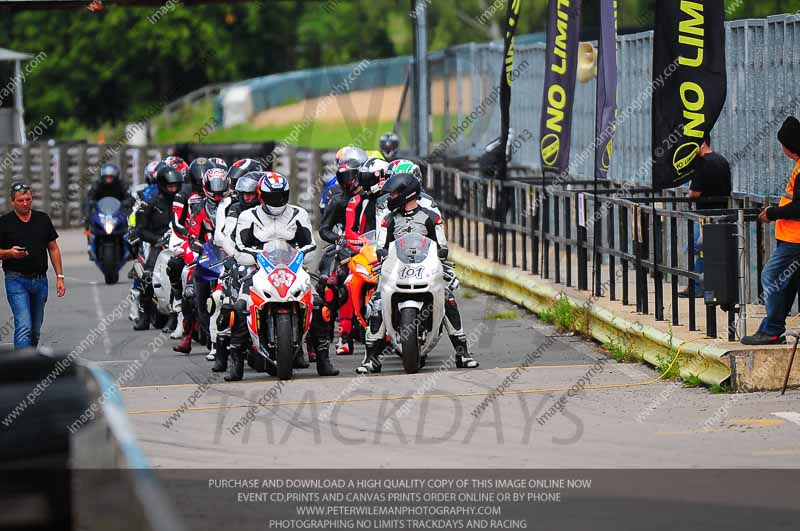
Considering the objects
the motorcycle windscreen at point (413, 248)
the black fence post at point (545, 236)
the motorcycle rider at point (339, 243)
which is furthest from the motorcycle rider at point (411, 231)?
the black fence post at point (545, 236)

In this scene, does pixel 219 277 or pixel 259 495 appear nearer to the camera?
pixel 259 495

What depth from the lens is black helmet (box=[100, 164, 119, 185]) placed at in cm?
2612

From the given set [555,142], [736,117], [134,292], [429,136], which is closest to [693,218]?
[736,117]

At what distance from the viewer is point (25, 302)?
50.7ft

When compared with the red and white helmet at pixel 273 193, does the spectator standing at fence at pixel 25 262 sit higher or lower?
lower

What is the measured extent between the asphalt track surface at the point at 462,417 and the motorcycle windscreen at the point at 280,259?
1.00 m

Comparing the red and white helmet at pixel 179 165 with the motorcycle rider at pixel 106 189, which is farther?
the motorcycle rider at pixel 106 189

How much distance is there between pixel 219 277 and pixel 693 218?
4800 millimetres

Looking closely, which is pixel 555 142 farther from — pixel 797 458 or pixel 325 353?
pixel 797 458

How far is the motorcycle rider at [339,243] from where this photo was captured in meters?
16.7

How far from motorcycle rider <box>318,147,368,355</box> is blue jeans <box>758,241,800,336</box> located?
4.76 metres

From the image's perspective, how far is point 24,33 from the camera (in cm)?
7850

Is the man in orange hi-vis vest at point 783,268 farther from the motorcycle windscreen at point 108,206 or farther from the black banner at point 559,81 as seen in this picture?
the motorcycle windscreen at point 108,206

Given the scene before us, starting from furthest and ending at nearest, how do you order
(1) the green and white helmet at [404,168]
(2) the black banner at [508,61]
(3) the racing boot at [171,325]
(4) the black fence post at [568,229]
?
(2) the black banner at [508,61]
(3) the racing boot at [171,325]
(4) the black fence post at [568,229]
(1) the green and white helmet at [404,168]
